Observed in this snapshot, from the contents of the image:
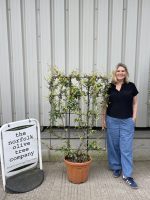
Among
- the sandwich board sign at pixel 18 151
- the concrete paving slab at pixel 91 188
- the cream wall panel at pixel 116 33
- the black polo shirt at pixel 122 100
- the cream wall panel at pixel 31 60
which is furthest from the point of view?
the cream wall panel at pixel 31 60

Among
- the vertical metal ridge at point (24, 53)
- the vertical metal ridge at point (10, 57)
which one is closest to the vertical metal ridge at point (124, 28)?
the vertical metal ridge at point (24, 53)

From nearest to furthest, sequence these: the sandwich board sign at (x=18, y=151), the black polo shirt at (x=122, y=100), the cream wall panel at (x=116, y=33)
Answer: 1. the sandwich board sign at (x=18, y=151)
2. the black polo shirt at (x=122, y=100)
3. the cream wall panel at (x=116, y=33)

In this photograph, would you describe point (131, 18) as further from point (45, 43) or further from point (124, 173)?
point (124, 173)

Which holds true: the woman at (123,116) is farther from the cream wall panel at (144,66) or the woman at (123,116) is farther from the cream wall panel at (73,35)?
the cream wall panel at (73,35)

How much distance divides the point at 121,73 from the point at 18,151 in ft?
6.48

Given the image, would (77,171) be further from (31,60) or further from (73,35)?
(73,35)

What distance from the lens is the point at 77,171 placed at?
14.2 feet

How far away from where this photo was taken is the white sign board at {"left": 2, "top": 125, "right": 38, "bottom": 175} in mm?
4230

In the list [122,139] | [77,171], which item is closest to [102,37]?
[122,139]

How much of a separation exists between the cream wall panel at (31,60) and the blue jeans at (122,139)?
A: 1665 mm

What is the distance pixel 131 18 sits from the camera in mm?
5133

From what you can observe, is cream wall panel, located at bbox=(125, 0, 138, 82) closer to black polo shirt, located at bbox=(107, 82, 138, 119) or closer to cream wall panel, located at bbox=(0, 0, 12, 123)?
black polo shirt, located at bbox=(107, 82, 138, 119)

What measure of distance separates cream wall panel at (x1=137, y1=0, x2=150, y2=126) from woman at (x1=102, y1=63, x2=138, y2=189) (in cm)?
102

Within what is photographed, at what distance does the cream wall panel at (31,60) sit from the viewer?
5.20 metres
